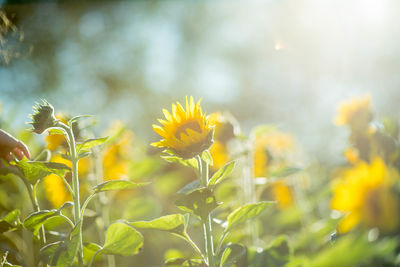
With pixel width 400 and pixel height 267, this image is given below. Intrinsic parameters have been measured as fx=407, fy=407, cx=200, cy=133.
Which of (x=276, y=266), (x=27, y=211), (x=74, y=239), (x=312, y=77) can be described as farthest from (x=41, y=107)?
(x=312, y=77)

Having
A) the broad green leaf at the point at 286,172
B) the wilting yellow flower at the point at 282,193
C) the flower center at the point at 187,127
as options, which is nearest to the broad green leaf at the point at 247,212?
the flower center at the point at 187,127

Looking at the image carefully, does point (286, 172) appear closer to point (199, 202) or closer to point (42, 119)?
point (199, 202)

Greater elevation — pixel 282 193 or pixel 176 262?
pixel 282 193

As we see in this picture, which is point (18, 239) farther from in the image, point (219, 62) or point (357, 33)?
point (219, 62)

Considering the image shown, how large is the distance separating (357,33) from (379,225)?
11.9 ft

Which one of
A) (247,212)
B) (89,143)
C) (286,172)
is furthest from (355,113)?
(89,143)

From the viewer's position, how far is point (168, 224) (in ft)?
1.58

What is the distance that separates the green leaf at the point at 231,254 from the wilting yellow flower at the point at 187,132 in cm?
12

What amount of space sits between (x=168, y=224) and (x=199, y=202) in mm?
53

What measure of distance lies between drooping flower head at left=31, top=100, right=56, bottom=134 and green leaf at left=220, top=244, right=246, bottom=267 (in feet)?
0.84

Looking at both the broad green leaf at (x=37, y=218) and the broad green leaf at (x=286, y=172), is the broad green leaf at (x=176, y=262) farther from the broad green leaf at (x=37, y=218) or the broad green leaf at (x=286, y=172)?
the broad green leaf at (x=286, y=172)

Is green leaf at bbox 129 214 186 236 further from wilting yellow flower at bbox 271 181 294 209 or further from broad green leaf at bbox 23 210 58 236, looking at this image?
wilting yellow flower at bbox 271 181 294 209

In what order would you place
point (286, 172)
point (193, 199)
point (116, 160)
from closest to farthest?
point (193, 199) < point (286, 172) < point (116, 160)

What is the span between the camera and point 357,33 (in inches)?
142
